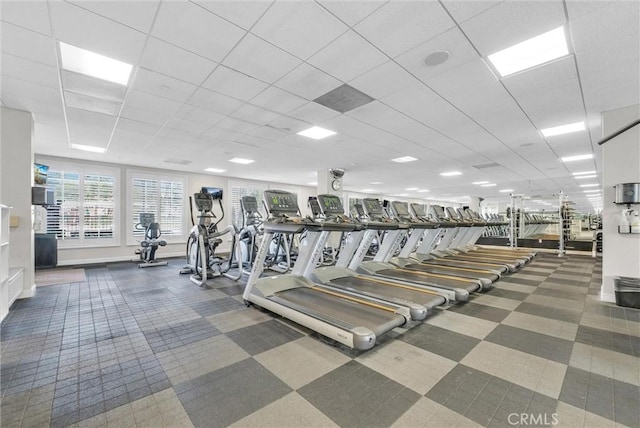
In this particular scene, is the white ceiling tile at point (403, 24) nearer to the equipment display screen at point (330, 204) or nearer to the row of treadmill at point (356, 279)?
the row of treadmill at point (356, 279)

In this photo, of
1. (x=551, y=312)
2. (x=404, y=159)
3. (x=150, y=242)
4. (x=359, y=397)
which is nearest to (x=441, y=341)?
(x=359, y=397)

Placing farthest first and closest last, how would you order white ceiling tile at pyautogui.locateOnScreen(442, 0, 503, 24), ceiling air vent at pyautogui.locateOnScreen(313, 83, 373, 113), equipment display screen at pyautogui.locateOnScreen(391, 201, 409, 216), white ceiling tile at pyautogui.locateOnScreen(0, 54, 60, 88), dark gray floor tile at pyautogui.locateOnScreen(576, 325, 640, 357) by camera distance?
equipment display screen at pyautogui.locateOnScreen(391, 201, 409, 216) → ceiling air vent at pyautogui.locateOnScreen(313, 83, 373, 113) → white ceiling tile at pyautogui.locateOnScreen(0, 54, 60, 88) → dark gray floor tile at pyautogui.locateOnScreen(576, 325, 640, 357) → white ceiling tile at pyautogui.locateOnScreen(442, 0, 503, 24)

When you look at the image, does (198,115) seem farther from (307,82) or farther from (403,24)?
(403,24)

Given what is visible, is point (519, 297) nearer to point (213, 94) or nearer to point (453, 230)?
point (453, 230)

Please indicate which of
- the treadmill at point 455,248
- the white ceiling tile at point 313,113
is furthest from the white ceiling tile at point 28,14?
the treadmill at point 455,248

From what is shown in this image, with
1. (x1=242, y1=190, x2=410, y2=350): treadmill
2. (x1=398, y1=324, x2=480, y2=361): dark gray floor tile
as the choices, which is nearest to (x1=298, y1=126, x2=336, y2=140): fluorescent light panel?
(x1=242, y1=190, x2=410, y2=350): treadmill

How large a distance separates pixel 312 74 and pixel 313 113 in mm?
1092

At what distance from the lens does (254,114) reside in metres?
4.19

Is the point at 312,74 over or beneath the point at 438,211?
over

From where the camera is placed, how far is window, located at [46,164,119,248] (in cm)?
697

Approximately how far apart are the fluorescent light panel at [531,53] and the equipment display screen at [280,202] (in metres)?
2.89

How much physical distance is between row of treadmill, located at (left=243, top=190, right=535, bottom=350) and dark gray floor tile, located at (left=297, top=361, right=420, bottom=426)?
0.90ft

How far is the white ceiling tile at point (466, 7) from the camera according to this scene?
2037 mm

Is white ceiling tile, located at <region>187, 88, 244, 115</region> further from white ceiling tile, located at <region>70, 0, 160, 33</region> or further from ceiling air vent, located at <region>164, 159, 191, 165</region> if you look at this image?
ceiling air vent, located at <region>164, 159, 191, 165</region>
